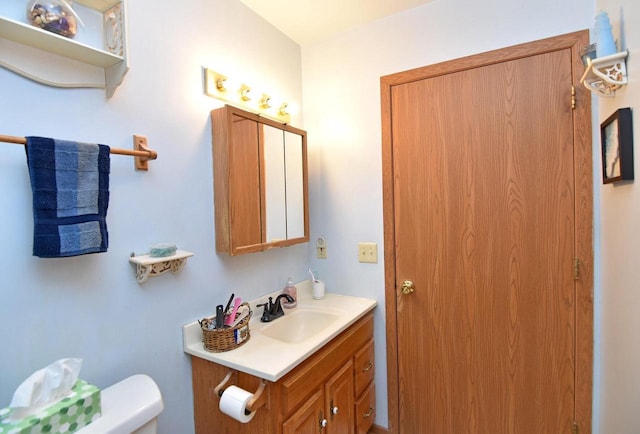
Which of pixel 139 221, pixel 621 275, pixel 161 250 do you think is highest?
pixel 139 221

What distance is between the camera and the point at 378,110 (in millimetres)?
1961

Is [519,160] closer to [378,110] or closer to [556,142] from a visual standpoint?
[556,142]

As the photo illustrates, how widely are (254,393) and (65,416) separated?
0.59 metres

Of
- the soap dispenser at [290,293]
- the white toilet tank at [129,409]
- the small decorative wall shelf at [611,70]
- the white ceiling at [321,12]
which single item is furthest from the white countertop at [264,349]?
the white ceiling at [321,12]

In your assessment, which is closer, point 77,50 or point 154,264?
point 77,50

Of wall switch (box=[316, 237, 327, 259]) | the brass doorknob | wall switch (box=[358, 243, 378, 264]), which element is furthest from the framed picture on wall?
wall switch (box=[316, 237, 327, 259])

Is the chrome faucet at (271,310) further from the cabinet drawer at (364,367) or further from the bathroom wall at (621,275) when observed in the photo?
the bathroom wall at (621,275)

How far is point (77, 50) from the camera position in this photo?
1.04 meters

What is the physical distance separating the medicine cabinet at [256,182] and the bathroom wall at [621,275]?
144 centimetres

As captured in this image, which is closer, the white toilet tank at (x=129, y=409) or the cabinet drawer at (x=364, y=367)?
the white toilet tank at (x=129, y=409)

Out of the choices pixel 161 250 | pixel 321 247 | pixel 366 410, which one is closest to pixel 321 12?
pixel 321 247

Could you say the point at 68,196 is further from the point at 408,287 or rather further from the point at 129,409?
the point at 408,287

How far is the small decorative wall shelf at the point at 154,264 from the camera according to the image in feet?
4.00

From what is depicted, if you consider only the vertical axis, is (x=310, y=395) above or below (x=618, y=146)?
below
